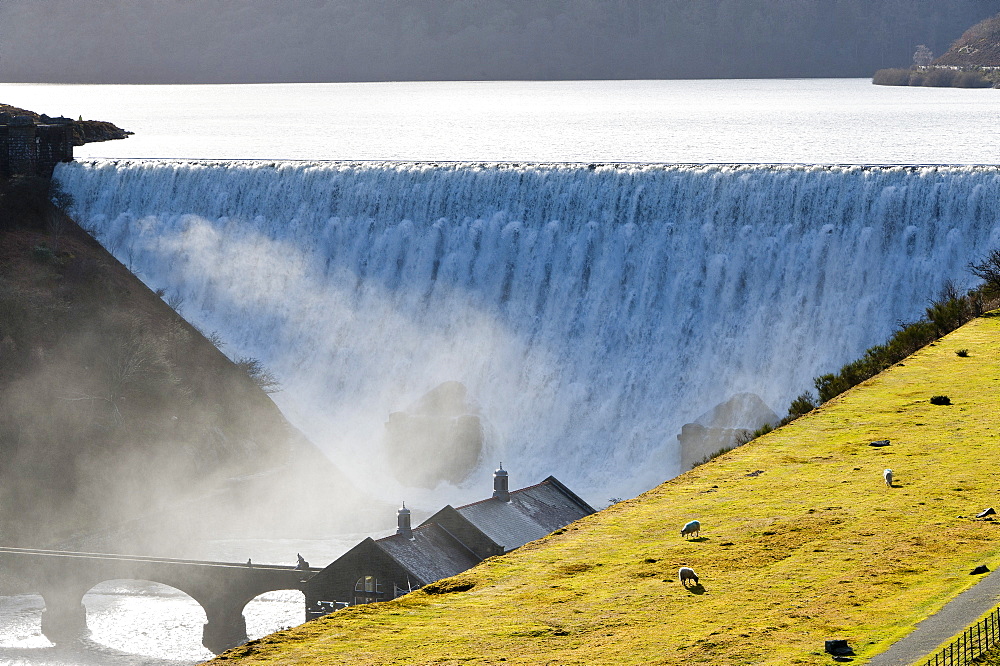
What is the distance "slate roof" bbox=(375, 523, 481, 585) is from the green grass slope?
44.9 feet

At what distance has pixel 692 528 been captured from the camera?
29891 millimetres

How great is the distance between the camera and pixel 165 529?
64.0 m

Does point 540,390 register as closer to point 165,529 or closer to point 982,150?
point 165,529

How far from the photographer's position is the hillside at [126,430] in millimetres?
65625

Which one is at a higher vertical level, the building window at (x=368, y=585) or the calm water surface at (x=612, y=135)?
the calm water surface at (x=612, y=135)

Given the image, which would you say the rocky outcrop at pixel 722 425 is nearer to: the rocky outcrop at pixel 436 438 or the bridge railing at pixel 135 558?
the rocky outcrop at pixel 436 438

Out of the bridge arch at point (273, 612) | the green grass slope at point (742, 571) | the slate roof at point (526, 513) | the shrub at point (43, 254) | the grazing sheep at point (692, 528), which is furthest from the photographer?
the shrub at point (43, 254)

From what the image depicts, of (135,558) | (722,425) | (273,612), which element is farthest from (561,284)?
(135,558)

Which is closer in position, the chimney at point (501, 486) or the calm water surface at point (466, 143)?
the chimney at point (501, 486)

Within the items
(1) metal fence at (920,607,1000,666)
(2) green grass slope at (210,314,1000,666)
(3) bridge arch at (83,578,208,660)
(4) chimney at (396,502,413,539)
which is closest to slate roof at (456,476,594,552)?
(4) chimney at (396,502,413,539)

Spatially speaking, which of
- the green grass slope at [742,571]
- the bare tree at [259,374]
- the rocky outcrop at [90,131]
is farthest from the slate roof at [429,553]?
the rocky outcrop at [90,131]

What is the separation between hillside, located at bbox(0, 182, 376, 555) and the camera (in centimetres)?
6562

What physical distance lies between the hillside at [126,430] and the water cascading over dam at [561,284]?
2155 mm

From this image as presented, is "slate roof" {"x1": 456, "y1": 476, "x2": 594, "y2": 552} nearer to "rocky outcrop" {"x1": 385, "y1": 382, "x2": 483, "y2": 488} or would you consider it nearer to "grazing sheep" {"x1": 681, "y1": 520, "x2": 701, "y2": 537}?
"rocky outcrop" {"x1": 385, "y1": 382, "x2": 483, "y2": 488}
